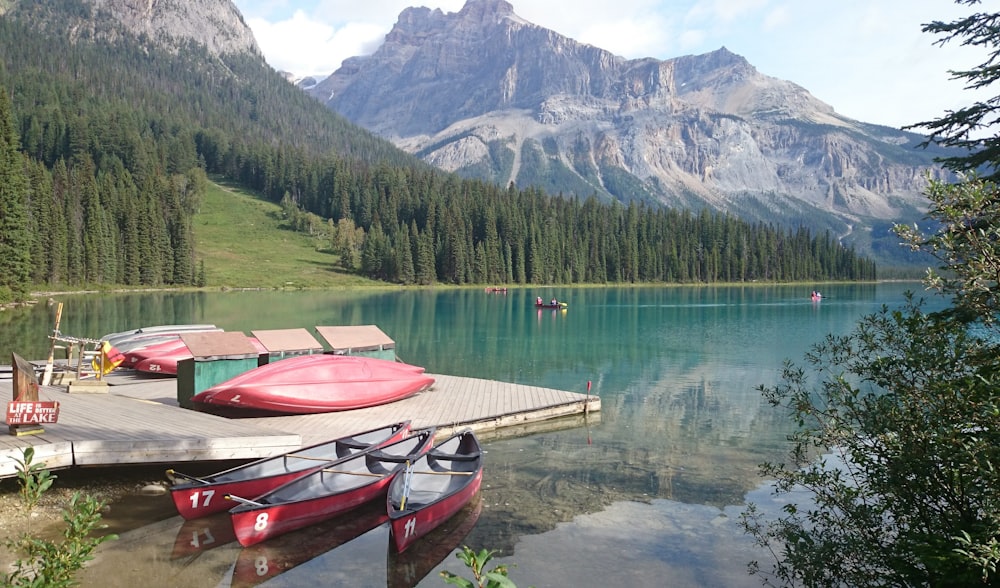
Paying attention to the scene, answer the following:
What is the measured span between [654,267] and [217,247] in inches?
4416

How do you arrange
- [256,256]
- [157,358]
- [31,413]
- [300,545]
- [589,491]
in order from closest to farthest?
[300,545]
[31,413]
[589,491]
[157,358]
[256,256]

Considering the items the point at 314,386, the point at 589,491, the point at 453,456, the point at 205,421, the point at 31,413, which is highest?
the point at 31,413

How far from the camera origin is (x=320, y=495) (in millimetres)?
14258

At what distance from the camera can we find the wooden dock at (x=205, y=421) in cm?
1422

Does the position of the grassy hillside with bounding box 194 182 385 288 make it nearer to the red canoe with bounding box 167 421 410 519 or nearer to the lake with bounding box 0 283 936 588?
the lake with bounding box 0 283 936 588

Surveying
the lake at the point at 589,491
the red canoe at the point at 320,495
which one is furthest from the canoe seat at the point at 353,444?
the lake at the point at 589,491

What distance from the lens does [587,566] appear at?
41.8 ft

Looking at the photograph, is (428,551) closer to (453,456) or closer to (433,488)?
(433,488)

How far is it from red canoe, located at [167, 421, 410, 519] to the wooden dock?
0.86m

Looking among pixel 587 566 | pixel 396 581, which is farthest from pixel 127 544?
pixel 587 566

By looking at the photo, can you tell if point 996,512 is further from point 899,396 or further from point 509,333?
point 509,333

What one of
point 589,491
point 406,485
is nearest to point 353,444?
point 406,485

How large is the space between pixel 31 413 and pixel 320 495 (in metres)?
6.32

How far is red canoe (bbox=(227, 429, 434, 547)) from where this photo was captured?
42.2ft
